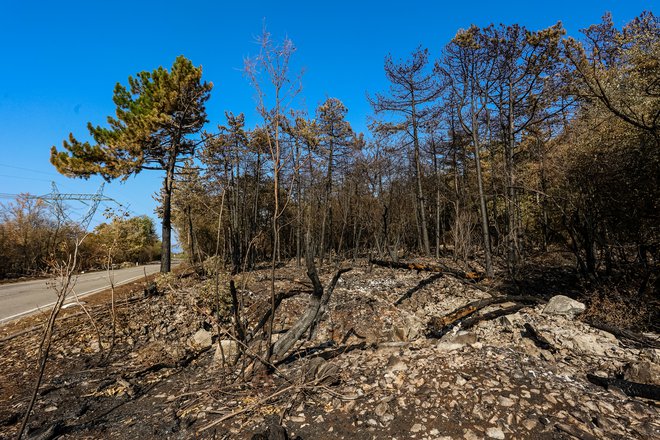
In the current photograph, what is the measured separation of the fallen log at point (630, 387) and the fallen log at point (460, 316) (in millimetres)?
2320

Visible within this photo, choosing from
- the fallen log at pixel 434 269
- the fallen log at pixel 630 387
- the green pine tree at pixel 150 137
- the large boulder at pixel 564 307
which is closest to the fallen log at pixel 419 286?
the fallen log at pixel 434 269

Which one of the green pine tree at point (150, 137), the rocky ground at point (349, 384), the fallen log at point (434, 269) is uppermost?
the green pine tree at point (150, 137)

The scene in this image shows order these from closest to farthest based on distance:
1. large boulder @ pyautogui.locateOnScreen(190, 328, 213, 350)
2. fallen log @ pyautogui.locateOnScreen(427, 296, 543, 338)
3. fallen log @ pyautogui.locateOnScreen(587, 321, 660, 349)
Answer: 1. fallen log @ pyautogui.locateOnScreen(587, 321, 660, 349)
2. fallen log @ pyautogui.locateOnScreen(427, 296, 543, 338)
3. large boulder @ pyautogui.locateOnScreen(190, 328, 213, 350)

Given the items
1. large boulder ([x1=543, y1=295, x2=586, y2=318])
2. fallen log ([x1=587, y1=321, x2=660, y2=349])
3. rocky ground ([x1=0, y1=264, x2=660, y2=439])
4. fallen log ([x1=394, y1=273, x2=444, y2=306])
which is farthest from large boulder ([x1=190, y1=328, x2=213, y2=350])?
fallen log ([x1=587, y1=321, x2=660, y2=349])

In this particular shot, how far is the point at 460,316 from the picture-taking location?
20.3ft

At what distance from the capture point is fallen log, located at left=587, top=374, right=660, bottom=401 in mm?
3121

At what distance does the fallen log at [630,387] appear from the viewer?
10.2 ft

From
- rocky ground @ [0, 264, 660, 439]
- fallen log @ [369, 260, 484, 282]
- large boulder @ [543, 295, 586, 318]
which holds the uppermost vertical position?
fallen log @ [369, 260, 484, 282]

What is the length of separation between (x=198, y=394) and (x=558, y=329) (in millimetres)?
5415

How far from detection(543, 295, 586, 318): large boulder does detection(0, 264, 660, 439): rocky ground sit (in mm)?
43

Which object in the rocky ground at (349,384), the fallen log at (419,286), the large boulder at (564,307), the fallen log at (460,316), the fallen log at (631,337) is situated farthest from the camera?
the fallen log at (419,286)

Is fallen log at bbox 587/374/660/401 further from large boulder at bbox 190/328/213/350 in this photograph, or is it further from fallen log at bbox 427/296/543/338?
large boulder at bbox 190/328/213/350

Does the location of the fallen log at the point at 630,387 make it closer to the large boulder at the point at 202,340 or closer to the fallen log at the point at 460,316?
the fallen log at the point at 460,316

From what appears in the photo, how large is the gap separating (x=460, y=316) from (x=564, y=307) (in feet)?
5.88
